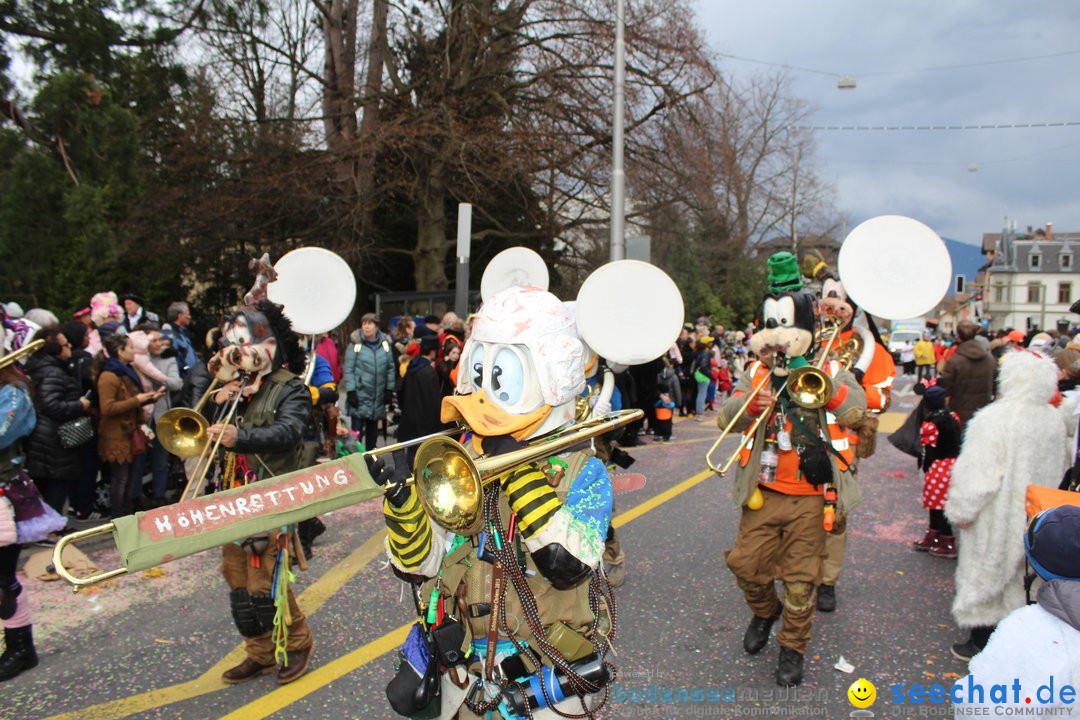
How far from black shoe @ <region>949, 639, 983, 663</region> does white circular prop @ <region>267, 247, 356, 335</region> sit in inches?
155

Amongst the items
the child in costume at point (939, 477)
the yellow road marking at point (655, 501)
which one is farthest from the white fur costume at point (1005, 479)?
the yellow road marking at point (655, 501)

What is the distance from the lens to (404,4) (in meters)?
14.0

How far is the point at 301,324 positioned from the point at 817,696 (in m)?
3.55

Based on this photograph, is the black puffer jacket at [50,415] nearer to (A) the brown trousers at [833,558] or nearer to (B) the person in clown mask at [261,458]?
(B) the person in clown mask at [261,458]

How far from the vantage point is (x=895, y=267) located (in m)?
3.70

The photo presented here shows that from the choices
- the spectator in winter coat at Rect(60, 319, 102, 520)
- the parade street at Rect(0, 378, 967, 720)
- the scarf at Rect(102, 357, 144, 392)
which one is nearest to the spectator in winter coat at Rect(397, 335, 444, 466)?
the parade street at Rect(0, 378, 967, 720)

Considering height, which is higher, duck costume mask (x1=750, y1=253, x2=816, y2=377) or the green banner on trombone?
duck costume mask (x1=750, y1=253, x2=816, y2=377)

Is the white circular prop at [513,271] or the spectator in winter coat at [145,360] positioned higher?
the white circular prop at [513,271]

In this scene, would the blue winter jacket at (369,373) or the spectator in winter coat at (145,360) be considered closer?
the spectator in winter coat at (145,360)

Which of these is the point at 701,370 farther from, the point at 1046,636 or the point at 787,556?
the point at 1046,636

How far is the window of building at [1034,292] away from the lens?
193 ft

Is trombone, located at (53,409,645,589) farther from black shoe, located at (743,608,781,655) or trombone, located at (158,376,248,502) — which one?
black shoe, located at (743,608,781,655)

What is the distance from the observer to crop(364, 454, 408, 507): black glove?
7.07 ft

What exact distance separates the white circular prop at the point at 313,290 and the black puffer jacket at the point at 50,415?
1.99 meters
